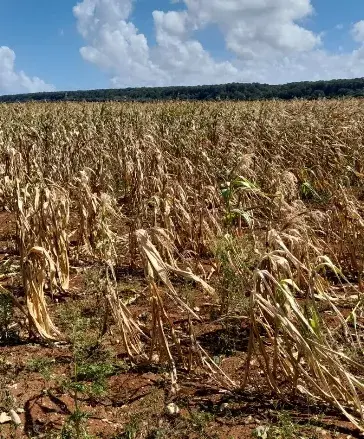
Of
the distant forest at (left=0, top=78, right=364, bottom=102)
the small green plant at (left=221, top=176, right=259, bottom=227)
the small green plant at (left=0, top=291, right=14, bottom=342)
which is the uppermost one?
the distant forest at (left=0, top=78, right=364, bottom=102)

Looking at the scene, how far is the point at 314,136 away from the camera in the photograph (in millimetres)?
8383

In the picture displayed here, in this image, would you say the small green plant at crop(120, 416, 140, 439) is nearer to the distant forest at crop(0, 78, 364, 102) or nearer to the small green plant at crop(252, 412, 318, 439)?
the small green plant at crop(252, 412, 318, 439)

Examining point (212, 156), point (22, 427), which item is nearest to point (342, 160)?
point (212, 156)

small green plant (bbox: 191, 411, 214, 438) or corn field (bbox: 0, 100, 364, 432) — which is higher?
corn field (bbox: 0, 100, 364, 432)

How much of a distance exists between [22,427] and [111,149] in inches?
239

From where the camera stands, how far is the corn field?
2852mm

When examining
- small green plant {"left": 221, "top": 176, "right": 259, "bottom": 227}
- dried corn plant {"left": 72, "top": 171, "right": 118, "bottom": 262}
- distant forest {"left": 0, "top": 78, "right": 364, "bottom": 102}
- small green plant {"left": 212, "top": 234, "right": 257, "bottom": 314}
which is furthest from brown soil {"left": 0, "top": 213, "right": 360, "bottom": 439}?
distant forest {"left": 0, "top": 78, "right": 364, "bottom": 102}

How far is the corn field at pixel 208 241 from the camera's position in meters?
2.85

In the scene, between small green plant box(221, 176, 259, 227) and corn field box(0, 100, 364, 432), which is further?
small green plant box(221, 176, 259, 227)

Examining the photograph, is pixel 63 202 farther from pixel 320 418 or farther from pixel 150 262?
pixel 320 418

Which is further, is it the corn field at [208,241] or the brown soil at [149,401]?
the corn field at [208,241]

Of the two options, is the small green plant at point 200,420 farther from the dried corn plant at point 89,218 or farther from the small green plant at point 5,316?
the dried corn plant at point 89,218

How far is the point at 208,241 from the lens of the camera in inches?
194

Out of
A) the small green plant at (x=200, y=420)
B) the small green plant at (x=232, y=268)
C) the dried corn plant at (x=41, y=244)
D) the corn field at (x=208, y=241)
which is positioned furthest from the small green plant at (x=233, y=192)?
the dried corn plant at (x=41, y=244)
